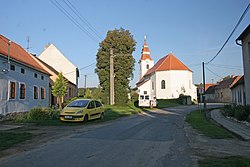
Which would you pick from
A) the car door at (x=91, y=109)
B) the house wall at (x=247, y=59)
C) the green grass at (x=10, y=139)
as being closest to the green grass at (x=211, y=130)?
the house wall at (x=247, y=59)

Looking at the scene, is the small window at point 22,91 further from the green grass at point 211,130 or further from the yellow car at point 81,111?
the green grass at point 211,130

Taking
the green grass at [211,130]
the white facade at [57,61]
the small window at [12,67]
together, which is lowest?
the green grass at [211,130]

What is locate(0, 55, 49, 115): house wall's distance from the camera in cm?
1853

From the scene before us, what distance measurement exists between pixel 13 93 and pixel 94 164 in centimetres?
1637

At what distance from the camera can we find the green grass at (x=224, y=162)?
5.97m

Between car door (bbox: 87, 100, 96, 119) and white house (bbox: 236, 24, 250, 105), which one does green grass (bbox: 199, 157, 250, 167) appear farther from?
white house (bbox: 236, 24, 250, 105)

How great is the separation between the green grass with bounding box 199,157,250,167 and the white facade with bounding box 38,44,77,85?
137 ft

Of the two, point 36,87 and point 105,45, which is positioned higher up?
point 105,45

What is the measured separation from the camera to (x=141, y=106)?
38594 millimetres

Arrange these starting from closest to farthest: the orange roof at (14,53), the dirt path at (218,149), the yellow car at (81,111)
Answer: the dirt path at (218,149) < the yellow car at (81,111) < the orange roof at (14,53)

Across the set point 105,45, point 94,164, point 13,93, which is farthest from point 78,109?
point 105,45

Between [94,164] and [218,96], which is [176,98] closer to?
[218,96]

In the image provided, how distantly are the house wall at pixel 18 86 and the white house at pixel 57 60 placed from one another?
61.5ft

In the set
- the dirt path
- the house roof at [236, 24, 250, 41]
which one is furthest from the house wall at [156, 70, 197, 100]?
the dirt path
